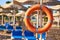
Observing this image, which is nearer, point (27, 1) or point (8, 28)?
point (27, 1)

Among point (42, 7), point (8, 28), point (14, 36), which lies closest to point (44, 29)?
point (42, 7)

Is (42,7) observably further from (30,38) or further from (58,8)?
(58,8)

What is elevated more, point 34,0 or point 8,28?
point 34,0

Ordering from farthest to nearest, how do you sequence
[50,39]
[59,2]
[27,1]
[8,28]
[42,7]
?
[8,28], [50,39], [27,1], [59,2], [42,7]

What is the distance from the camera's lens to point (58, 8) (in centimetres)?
760

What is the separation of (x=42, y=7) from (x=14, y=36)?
2.38m

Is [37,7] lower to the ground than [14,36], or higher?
higher

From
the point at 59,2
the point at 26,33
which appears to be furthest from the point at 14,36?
the point at 59,2

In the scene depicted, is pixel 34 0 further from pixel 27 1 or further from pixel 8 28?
pixel 8 28

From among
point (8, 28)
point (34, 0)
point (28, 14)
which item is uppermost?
point (34, 0)

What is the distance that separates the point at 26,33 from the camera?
7.20 meters

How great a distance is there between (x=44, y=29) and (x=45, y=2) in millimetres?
987

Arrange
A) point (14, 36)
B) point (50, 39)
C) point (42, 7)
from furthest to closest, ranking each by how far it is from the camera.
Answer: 1. point (14, 36)
2. point (50, 39)
3. point (42, 7)

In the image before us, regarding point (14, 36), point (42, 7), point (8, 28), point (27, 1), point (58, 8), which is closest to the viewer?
point (42, 7)
